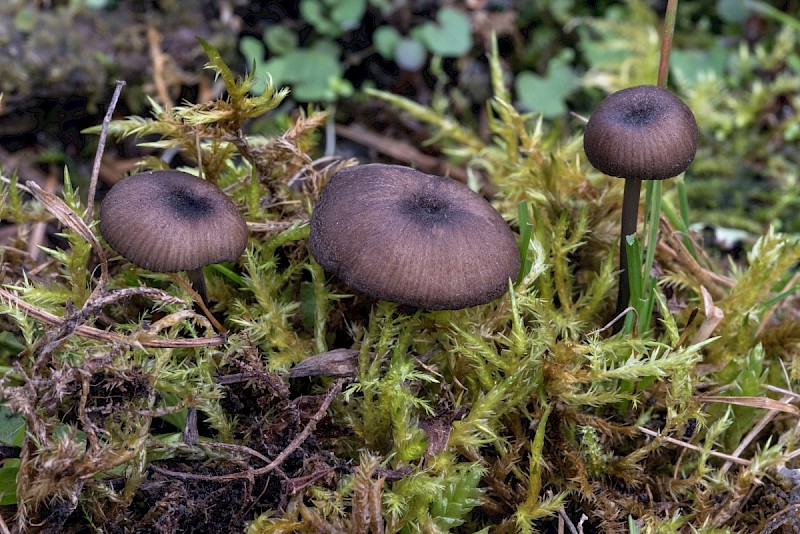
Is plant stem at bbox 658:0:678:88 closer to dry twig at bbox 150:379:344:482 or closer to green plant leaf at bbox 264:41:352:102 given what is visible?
dry twig at bbox 150:379:344:482

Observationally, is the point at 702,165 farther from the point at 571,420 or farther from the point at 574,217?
the point at 571,420

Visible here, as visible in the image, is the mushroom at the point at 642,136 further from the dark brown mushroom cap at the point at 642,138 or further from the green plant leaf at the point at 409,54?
the green plant leaf at the point at 409,54

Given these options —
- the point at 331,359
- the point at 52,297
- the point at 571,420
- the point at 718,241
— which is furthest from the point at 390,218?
the point at 718,241

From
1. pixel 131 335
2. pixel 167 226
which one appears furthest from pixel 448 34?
pixel 131 335

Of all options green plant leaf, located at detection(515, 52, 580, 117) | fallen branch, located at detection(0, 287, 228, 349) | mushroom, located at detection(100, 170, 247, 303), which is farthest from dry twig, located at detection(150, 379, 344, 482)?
green plant leaf, located at detection(515, 52, 580, 117)

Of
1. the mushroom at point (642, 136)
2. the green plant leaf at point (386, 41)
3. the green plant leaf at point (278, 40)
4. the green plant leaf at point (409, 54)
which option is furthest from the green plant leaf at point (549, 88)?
the mushroom at point (642, 136)
